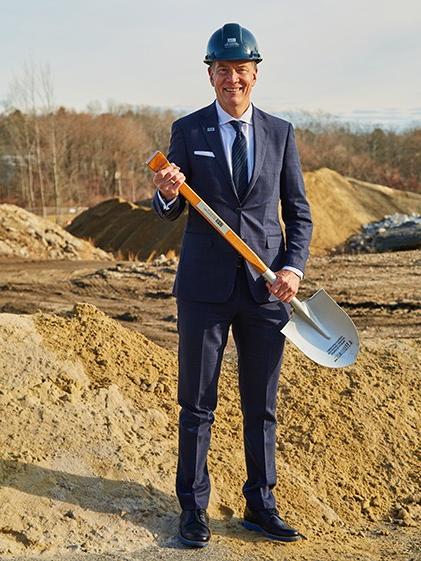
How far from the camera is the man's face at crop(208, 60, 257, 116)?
3678 mm

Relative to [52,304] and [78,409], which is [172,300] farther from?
[78,409]

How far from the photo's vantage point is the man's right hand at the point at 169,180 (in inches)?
141

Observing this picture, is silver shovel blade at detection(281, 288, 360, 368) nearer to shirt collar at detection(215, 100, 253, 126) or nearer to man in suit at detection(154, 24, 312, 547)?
man in suit at detection(154, 24, 312, 547)

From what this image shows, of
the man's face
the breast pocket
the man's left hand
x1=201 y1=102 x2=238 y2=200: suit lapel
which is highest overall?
the man's face

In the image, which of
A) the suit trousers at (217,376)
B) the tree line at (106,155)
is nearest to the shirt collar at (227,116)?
the suit trousers at (217,376)

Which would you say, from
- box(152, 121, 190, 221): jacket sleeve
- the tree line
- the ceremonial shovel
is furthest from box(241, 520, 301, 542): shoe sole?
the tree line

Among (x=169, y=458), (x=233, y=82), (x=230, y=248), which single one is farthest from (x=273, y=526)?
(x=233, y=82)

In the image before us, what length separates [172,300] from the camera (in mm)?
11750

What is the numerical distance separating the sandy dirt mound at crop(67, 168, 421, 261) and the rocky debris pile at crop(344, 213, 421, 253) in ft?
3.39

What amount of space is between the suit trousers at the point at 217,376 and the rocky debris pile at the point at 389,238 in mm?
14118

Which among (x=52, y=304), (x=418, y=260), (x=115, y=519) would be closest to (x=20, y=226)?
(x=52, y=304)

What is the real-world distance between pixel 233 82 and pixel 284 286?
95 centimetres

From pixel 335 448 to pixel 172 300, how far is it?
6610 mm

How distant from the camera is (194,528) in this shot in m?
3.95
